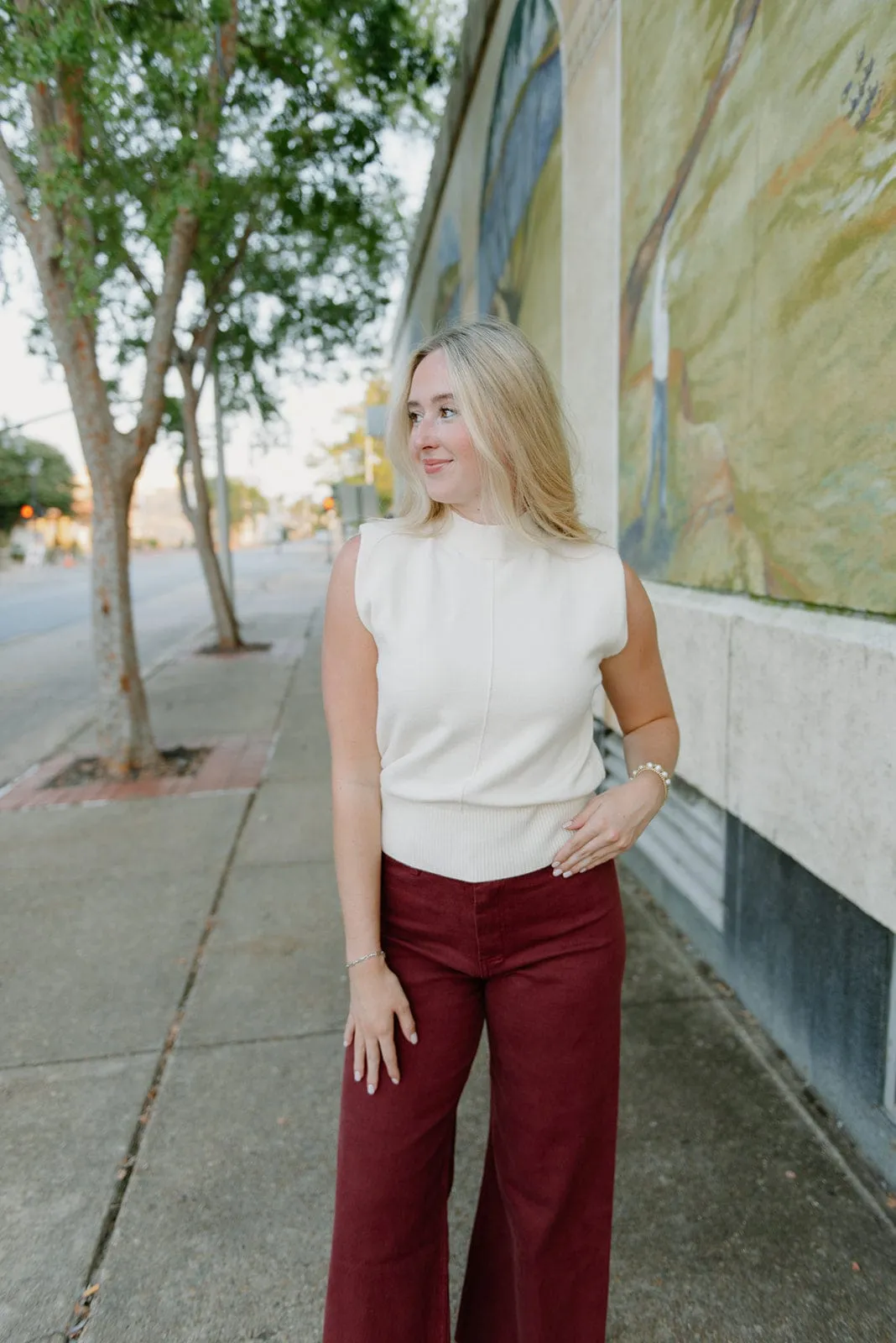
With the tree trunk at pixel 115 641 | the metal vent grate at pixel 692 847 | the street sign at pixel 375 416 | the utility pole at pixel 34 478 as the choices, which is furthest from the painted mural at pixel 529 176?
the utility pole at pixel 34 478

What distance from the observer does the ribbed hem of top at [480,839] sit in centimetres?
155

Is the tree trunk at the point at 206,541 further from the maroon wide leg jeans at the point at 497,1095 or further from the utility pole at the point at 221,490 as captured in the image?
the maroon wide leg jeans at the point at 497,1095

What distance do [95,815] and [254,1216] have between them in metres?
3.81

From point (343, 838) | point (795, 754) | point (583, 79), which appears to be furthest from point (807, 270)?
point (583, 79)

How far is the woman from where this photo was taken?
5.03 ft

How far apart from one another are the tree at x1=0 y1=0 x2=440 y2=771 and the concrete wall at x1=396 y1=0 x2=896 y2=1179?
2.30m

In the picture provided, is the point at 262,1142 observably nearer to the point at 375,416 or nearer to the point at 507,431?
the point at 507,431

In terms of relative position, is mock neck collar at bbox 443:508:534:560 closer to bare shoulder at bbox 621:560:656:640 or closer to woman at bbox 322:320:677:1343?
woman at bbox 322:320:677:1343

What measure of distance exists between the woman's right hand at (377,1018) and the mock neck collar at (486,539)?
684mm

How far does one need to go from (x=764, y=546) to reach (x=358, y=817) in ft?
6.13

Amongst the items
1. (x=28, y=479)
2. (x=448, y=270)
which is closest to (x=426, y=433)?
(x=448, y=270)

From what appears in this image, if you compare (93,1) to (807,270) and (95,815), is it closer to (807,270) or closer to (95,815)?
(807,270)

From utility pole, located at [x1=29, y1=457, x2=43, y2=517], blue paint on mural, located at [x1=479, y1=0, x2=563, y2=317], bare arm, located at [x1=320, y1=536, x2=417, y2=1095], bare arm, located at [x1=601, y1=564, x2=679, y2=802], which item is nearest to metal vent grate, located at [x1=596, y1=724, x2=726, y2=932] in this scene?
bare arm, located at [x1=601, y1=564, x2=679, y2=802]

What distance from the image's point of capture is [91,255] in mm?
5812
